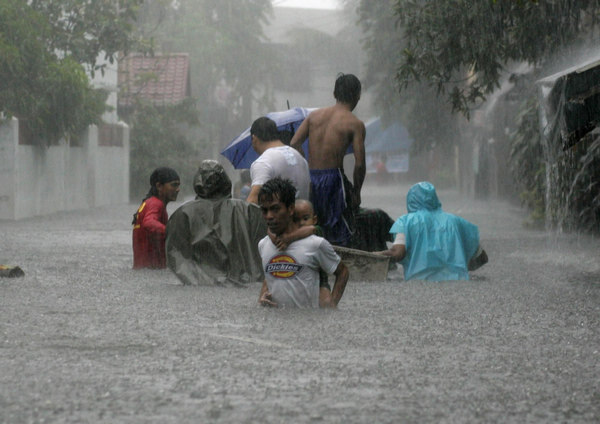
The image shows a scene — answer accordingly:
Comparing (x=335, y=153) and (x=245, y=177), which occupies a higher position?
(x=335, y=153)

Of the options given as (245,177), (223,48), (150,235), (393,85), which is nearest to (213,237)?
(150,235)

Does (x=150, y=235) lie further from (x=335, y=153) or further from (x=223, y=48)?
(x=223, y=48)

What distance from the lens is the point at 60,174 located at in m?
25.0

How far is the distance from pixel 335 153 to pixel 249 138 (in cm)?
214

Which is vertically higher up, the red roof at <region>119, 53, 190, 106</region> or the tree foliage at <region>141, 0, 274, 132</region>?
the tree foliage at <region>141, 0, 274, 132</region>

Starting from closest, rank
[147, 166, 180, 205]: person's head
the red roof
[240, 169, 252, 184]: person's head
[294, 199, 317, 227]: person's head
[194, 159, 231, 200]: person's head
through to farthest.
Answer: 1. [294, 199, 317, 227]: person's head
2. [194, 159, 231, 200]: person's head
3. [147, 166, 180, 205]: person's head
4. [240, 169, 252, 184]: person's head
5. the red roof

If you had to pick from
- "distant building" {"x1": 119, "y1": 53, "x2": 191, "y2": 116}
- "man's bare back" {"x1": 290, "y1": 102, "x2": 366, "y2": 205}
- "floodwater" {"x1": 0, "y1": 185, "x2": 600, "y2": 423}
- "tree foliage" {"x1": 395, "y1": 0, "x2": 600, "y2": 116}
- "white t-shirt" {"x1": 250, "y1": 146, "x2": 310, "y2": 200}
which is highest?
"distant building" {"x1": 119, "y1": 53, "x2": 191, "y2": 116}

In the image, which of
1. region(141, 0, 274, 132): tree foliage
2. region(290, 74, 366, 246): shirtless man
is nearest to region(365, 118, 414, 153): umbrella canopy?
region(141, 0, 274, 132): tree foliage

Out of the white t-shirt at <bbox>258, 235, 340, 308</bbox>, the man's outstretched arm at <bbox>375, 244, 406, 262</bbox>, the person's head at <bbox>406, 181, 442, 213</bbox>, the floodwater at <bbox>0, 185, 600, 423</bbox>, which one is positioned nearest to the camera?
the floodwater at <bbox>0, 185, 600, 423</bbox>

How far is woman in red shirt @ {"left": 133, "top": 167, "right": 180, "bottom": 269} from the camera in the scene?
1029cm

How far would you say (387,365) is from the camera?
541 cm

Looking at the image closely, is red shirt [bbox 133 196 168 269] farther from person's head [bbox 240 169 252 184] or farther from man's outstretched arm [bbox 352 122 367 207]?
person's head [bbox 240 169 252 184]

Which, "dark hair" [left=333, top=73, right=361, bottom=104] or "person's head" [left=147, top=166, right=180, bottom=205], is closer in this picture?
"dark hair" [left=333, top=73, right=361, bottom=104]

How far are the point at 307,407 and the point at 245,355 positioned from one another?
1182 millimetres
